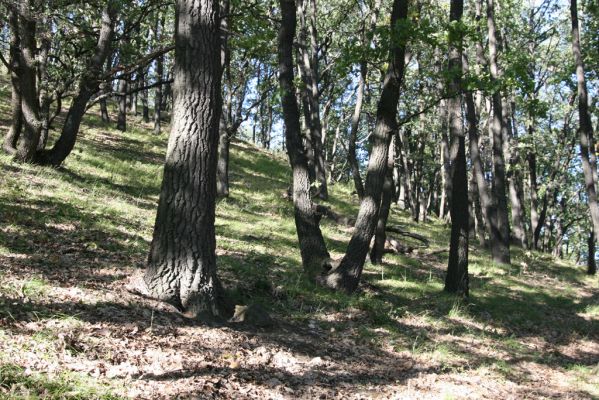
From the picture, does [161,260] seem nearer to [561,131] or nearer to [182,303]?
[182,303]

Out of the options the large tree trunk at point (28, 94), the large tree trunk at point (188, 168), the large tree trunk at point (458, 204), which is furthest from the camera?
the large tree trunk at point (28, 94)

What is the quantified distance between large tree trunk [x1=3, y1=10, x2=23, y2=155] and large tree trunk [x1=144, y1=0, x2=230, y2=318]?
7.91 m

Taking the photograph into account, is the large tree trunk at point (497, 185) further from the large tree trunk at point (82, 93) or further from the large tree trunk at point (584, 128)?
the large tree trunk at point (82, 93)

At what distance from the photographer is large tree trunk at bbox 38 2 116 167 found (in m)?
12.7

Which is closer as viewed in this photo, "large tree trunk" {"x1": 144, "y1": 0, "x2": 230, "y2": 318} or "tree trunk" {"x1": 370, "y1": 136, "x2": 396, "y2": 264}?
"large tree trunk" {"x1": 144, "y1": 0, "x2": 230, "y2": 318}

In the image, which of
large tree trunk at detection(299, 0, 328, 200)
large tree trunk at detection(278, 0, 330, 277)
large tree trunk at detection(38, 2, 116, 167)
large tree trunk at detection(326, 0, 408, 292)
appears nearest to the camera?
large tree trunk at detection(326, 0, 408, 292)

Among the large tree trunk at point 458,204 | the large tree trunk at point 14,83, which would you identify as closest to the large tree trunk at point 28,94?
the large tree trunk at point 14,83

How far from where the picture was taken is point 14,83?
1248 centimetres

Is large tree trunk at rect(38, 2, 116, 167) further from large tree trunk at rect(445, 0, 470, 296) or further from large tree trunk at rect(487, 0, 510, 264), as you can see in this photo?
large tree trunk at rect(487, 0, 510, 264)

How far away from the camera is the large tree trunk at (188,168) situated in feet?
20.2

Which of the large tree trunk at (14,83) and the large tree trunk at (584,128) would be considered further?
the large tree trunk at (584,128)

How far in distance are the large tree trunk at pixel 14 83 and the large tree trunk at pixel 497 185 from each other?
A: 13013 mm

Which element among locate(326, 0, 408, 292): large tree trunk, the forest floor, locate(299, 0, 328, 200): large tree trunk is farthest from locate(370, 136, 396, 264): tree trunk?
locate(299, 0, 328, 200): large tree trunk

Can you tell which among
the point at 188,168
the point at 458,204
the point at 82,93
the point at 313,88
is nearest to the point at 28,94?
the point at 82,93
